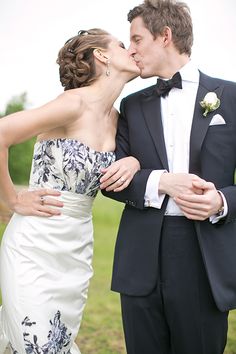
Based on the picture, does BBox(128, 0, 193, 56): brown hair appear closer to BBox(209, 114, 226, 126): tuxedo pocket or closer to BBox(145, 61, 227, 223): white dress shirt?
BBox(145, 61, 227, 223): white dress shirt

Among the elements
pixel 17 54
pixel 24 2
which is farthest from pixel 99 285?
pixel 24 2

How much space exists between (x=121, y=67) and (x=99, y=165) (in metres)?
0.45

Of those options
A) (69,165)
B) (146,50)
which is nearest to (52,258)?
(69,165)

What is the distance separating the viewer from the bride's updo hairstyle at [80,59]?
2400 mm

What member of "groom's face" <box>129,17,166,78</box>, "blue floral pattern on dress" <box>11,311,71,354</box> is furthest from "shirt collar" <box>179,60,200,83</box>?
"blue floral pattern on dress" <box>11,311,71,354</box>

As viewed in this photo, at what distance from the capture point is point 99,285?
4.43m

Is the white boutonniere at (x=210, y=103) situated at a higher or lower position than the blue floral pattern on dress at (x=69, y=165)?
higher

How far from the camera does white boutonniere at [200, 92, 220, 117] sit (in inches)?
84.4

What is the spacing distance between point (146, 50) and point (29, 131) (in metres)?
0.62

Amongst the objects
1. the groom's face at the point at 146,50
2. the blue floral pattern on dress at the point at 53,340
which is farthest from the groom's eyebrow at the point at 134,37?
the blue floral pattern on dress at the point at 53,340

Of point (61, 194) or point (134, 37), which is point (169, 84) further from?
point (61, 194)

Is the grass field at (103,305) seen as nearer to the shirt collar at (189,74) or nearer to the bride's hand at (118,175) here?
the bride's hand at (118,175)

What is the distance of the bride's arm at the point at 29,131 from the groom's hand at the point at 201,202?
0.52 metres

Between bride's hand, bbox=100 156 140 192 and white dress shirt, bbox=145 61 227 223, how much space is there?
8 cm
